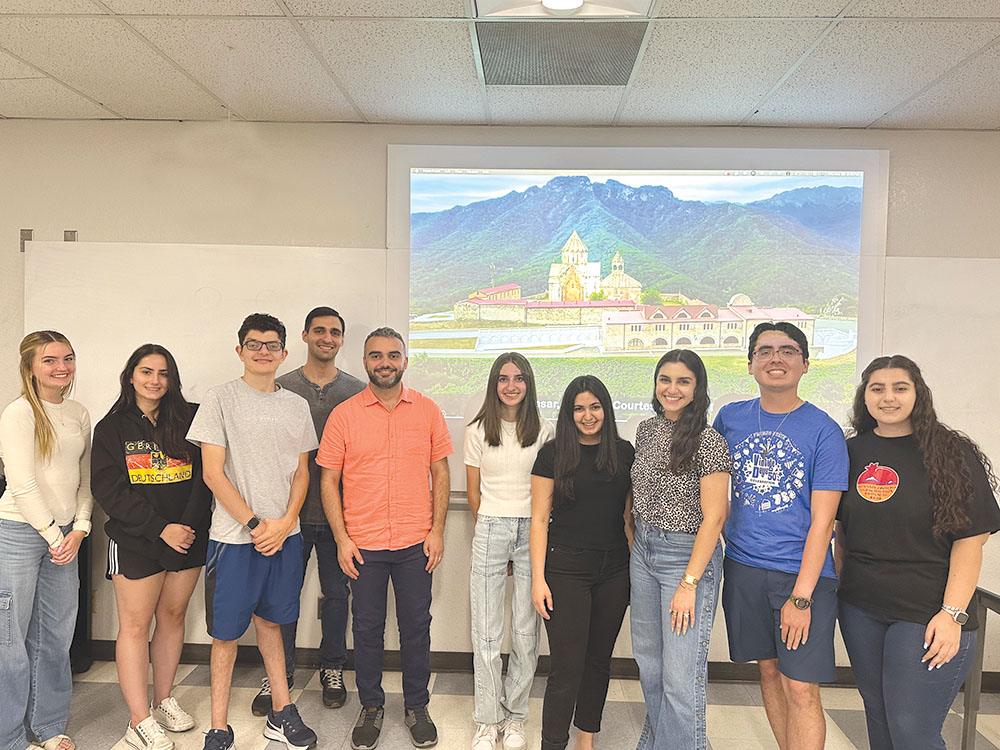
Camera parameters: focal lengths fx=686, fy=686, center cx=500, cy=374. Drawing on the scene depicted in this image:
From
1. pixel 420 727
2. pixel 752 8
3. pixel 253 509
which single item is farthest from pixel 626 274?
pixel 420 727

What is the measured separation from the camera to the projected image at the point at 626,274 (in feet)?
11.3

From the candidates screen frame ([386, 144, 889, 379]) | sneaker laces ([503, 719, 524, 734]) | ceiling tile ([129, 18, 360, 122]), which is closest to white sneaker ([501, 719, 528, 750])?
sneaker laces ([503, 719, 524, 734])

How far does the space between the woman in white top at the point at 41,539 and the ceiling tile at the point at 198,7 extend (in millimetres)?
1238

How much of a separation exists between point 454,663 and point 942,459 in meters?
2.49

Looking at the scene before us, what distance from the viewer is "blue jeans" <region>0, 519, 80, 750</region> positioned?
2600 mm

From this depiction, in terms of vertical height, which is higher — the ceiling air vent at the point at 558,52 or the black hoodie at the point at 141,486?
the ceiling air vent at the point at 558,52

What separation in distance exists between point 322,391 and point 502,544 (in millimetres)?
1116

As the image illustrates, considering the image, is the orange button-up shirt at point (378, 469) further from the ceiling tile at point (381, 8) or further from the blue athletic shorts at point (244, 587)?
the ceiling tile at point (381, 8)

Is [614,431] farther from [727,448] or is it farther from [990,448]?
[990,448]

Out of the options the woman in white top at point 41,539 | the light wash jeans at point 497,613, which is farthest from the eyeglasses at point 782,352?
the woman in white top at point 41,539

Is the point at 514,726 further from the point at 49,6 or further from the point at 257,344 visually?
the point at 49,6

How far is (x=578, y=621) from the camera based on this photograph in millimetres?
2498

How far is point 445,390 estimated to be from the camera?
3549mm

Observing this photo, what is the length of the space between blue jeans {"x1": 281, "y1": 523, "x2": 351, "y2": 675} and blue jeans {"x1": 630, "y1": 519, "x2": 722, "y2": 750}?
1.44 metres
